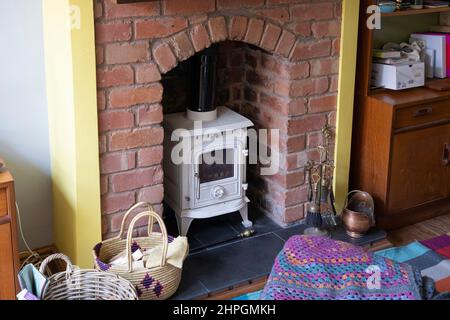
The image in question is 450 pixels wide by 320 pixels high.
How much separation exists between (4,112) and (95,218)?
0.59 metres

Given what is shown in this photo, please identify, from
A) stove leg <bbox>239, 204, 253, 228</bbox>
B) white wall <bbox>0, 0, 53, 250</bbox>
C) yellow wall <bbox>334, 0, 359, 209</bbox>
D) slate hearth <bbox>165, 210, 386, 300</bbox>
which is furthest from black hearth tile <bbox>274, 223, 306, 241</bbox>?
white wall <bbox>0, 0, 53, 250</bbox>

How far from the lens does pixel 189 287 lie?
2787 mm

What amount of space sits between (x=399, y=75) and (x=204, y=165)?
1.07 meters

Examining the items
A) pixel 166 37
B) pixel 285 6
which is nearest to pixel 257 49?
pixel 285 6

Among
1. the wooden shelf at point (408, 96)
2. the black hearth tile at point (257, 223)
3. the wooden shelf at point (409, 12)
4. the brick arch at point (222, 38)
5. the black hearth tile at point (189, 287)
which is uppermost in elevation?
the wooden shelf at point (409, 12)

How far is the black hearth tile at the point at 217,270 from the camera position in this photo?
2.82 metres

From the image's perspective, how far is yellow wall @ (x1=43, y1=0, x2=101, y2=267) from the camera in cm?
255

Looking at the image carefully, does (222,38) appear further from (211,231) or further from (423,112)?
(423,112)

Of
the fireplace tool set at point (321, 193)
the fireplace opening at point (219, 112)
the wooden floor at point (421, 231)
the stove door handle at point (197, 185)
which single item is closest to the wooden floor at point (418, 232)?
the wooden floor at point (421, 231)

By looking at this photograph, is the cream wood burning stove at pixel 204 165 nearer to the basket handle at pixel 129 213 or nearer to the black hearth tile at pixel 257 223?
the black hearth tile at pixel 257 223

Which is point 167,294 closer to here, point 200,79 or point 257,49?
point 200,79

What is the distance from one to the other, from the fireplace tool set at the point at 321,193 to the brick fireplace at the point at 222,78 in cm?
6

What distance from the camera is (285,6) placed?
9.70ft

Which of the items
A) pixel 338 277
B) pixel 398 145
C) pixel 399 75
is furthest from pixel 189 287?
pixel 399 75
